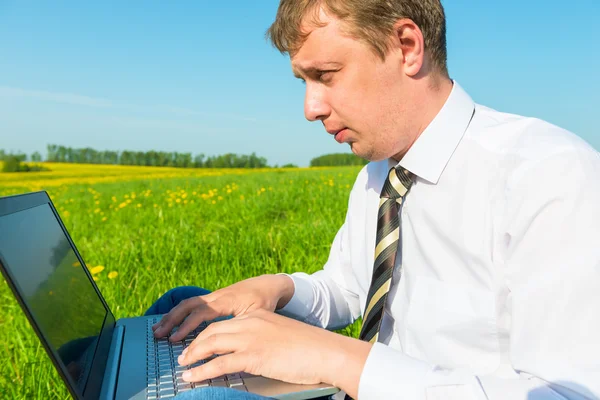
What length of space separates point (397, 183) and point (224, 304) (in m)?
0.65

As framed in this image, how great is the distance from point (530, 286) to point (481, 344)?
0.30 meters

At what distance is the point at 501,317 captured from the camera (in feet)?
4.12

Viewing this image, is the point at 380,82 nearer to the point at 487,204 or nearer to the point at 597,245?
the point at 487,204

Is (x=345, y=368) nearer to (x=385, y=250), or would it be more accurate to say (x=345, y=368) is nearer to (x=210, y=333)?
(x=210, y=333)

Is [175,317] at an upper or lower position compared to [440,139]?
lower

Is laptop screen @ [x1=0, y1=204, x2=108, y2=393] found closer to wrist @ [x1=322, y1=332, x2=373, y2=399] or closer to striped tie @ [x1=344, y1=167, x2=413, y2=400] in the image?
wrist @ [x1=322, y1=332, x2=373, y2=399]

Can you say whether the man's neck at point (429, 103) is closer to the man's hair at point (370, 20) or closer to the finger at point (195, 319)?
the man's hair at point (370, 20)

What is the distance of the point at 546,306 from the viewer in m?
1.03

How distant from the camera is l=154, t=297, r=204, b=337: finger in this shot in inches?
60.9

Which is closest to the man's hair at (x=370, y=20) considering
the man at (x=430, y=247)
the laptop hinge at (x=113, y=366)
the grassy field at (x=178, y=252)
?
the man at (x=430, y=247)

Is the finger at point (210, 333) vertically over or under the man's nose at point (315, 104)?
under

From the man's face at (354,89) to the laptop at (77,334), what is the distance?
0.72m

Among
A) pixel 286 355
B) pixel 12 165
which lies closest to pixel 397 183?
pixel 286 355

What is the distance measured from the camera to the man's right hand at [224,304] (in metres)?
1.52
